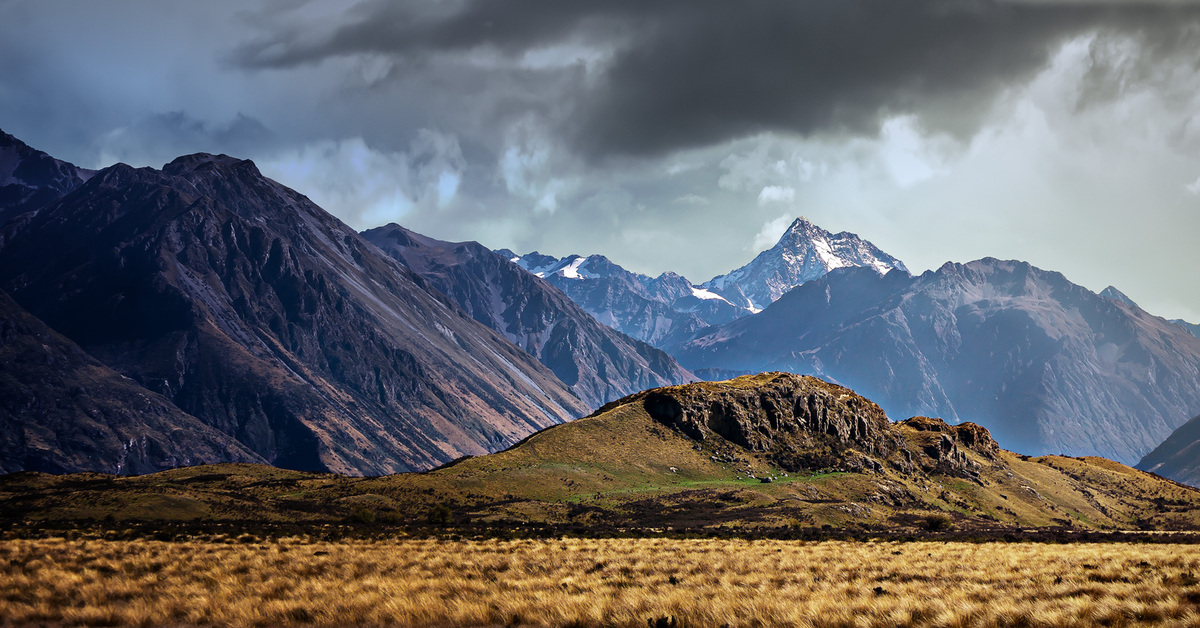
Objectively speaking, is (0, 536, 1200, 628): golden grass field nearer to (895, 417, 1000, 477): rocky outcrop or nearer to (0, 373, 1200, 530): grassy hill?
(0, 373, 1200, 530): grassy hill

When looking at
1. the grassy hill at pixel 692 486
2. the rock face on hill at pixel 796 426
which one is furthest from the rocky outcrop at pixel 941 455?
the grassy hill at pixel 692 486

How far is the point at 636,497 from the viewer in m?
137

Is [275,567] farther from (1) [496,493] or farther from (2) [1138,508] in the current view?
(2) [1138,508]

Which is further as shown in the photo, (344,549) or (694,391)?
(694,391)

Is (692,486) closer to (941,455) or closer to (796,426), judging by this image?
(796,426)

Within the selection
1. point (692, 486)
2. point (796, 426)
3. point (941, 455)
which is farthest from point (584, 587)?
point (941, 455)

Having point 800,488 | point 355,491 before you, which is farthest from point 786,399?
point 355,491

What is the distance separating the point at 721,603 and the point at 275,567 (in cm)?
2490

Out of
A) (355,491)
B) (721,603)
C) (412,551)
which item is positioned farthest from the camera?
(355,491)

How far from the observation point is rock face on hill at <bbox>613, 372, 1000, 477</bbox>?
181 metres

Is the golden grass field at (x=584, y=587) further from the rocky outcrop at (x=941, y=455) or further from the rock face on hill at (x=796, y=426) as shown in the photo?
the rocky outcrop at (x=941, y=455)

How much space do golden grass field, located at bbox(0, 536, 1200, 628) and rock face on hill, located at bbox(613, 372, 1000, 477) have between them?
135 meters

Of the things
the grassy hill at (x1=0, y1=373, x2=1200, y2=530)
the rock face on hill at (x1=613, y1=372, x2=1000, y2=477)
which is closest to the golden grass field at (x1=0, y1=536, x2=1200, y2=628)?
the grassy hill at (x1=0, y1=373, x2=1200, y2=530)

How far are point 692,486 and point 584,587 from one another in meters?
124
